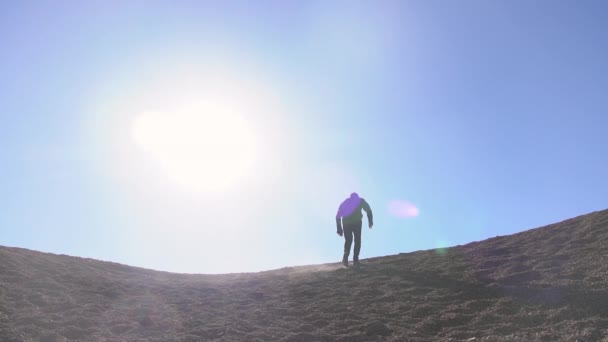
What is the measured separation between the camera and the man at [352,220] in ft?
52.4

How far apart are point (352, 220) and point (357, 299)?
198 inches

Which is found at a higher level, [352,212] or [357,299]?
[352,212]

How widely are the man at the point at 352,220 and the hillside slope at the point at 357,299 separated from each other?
3.38 ft

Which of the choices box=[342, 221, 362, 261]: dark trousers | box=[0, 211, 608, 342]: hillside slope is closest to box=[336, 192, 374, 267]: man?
box=[342, 221, 362, 261]: dark trousers

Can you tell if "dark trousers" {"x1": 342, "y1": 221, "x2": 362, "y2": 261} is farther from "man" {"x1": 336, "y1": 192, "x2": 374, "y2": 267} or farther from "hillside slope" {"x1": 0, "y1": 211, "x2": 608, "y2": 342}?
"hillside slope" {"x1": 0, "y1": 211, "x2": 608, "y2": 342}

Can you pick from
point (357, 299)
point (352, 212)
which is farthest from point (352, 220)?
point (357, 299)

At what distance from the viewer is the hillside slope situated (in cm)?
831

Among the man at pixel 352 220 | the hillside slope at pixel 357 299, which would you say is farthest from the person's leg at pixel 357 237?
the hillside slope at pixel 357 299

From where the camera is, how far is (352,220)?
16.0m

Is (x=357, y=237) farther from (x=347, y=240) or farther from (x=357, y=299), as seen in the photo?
(x=357, y=299)

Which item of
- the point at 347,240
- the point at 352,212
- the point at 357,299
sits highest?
the point at 352,212

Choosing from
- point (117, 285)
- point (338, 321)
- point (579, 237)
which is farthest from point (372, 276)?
point (117, 285)

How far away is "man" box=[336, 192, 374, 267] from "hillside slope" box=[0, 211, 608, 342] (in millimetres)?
1029

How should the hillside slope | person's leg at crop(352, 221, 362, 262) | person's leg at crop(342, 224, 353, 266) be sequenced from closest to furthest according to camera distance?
1. the hillside slope
2. person's leg at crop(352, 221, 362, 262)
3. person's leg at crop(342, 224, 353, 266)
